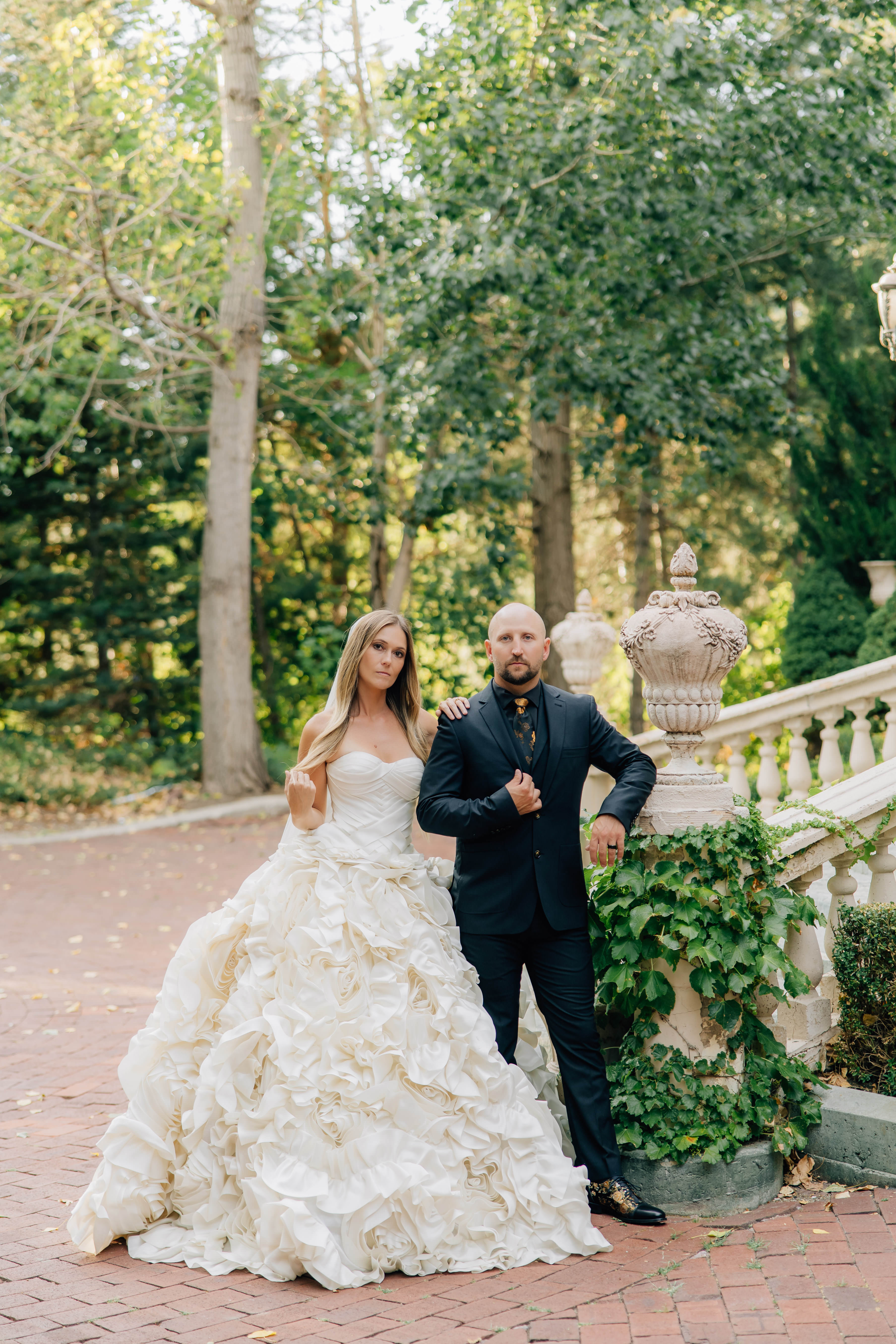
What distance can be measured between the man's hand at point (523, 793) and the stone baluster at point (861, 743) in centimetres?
403

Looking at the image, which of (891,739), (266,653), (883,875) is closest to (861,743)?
(891,739)

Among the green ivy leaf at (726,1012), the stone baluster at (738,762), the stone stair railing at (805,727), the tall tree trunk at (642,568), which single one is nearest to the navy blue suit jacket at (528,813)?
the green ivy leaf at (726,1012)

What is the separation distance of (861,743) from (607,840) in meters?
3.99

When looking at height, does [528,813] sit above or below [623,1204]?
above

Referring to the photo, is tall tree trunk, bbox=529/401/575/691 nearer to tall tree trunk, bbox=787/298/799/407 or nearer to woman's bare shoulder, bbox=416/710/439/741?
tall tree trunk, bbox=787/298/799/407

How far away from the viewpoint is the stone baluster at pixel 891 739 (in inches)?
286

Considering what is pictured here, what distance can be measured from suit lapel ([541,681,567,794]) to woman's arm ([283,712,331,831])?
773mm

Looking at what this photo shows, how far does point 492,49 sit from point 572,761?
8793mm

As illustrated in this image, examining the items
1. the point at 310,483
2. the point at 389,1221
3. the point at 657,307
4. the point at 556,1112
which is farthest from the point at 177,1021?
the point at 310,483

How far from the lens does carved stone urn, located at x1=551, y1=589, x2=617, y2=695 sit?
23.9 ft

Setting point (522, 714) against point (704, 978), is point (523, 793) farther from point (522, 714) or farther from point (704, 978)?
point (704, 978)

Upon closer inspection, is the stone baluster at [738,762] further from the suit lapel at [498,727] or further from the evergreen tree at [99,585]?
the evergreen tree at [99,585]

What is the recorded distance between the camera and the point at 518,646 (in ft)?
13.0

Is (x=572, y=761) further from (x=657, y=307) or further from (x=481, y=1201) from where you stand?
(x=657, y=307)
